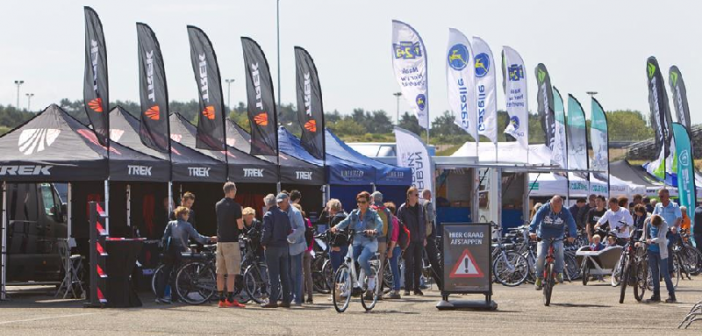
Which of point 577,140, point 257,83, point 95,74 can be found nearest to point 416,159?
point 257,83

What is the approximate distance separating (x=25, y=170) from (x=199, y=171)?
334 cm

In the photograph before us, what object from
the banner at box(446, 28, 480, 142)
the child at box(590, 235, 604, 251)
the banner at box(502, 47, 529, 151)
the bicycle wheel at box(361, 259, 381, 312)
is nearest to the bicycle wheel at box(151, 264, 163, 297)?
the bicycle wheel at box(361, 259, 381, 312)

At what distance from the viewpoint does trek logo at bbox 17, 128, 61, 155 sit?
64.2 feet

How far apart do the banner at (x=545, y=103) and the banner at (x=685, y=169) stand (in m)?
7.65

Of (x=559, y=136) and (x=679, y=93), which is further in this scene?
(x=559, y=136)

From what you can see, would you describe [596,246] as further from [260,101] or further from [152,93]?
[152,93]

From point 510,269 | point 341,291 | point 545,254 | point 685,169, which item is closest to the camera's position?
point 341,291

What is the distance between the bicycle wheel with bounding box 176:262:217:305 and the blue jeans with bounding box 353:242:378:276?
2.35 meters

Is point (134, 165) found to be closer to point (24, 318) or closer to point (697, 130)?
point (24, 318)

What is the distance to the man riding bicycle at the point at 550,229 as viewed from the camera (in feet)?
61.9

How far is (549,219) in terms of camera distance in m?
19.1

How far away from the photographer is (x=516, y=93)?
36906 mm

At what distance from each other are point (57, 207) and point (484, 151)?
2014 centimetres

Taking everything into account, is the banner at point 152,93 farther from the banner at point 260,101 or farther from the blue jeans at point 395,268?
the blue jeans at point 395,268
